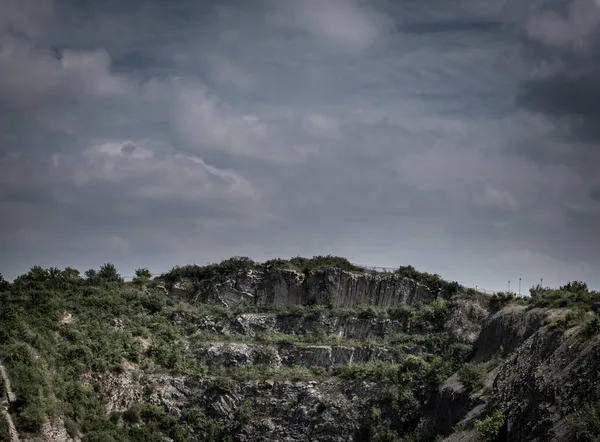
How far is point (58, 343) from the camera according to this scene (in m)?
69.9

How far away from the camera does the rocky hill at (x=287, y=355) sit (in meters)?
57.5

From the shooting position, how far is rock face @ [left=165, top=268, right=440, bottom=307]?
84438 millimetres

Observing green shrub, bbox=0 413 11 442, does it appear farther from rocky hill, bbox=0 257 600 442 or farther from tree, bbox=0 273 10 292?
tree, bbox=0 273 10 292

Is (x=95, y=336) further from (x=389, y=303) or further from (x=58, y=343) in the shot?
(x=389, y=303)

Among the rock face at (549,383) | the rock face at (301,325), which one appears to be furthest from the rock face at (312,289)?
the rock face at (549,383)

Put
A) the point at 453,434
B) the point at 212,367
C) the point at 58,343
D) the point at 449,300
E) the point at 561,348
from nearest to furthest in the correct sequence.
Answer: the point at 561,348, the point at 453,434, the point at 58,343, the point at 212,367, the point at 449,300

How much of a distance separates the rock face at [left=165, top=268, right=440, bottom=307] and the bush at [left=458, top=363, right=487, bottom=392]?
1932 cm

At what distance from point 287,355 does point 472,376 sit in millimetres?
19157

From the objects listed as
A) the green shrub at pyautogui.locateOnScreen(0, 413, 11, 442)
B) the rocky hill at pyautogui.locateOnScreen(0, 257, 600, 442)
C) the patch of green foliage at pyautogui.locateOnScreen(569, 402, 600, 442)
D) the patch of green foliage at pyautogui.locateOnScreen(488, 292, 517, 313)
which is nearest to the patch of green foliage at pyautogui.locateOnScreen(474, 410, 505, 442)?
the rocky hill at pyautogui.locateOnScreen(0, 257, 600, 442)

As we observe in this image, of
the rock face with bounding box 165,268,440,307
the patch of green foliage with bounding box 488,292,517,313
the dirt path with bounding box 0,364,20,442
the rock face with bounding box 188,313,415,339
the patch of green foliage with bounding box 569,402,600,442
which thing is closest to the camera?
the patch of green foliage with bounding box 569,402,600,442

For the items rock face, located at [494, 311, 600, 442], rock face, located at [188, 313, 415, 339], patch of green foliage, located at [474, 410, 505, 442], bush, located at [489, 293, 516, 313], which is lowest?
patch of green foliage, located at [474, 410, 505, 442]

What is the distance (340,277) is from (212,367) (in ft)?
54.3

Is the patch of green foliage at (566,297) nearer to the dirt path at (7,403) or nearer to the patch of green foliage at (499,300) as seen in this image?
the patch of green foliage at (499,300)

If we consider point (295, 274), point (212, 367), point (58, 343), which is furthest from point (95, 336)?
point (295, 274)
